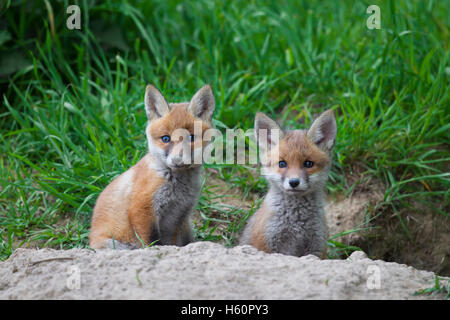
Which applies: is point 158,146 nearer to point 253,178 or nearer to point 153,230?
point 153,230

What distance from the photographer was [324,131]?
4770mm

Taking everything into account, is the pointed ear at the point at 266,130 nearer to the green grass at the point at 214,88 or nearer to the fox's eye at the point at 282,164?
the fox's eye at the point at 282,164

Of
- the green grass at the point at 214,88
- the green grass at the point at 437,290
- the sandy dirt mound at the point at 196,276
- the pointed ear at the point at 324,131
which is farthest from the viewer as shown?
the green grass at the point at 214,88

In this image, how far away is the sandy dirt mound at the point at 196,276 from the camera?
3.29 metres

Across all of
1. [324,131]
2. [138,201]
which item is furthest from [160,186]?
[324,131]

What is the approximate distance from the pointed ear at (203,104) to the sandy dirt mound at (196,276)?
118 cm

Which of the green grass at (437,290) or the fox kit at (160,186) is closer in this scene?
the green grass at (437,290)

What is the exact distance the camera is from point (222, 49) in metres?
7.13

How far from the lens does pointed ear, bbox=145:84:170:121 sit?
4.55 metres

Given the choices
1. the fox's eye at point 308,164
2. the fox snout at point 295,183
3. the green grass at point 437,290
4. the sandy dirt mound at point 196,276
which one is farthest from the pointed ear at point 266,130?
Answer: the green grass at point 437,290

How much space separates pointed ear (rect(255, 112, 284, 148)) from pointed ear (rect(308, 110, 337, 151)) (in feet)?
0.93

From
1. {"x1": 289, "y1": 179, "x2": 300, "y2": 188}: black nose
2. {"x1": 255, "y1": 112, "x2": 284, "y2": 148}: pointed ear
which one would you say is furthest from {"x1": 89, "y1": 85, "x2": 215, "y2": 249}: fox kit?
{"x1": 289, "y1": 179, "x2": 300, "y2": 188}: black nose

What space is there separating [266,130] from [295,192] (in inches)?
26.0

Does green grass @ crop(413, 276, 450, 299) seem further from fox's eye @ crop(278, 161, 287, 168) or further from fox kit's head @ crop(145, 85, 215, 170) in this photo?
fox kit's head @ crop(145, 85, 215, 170)
